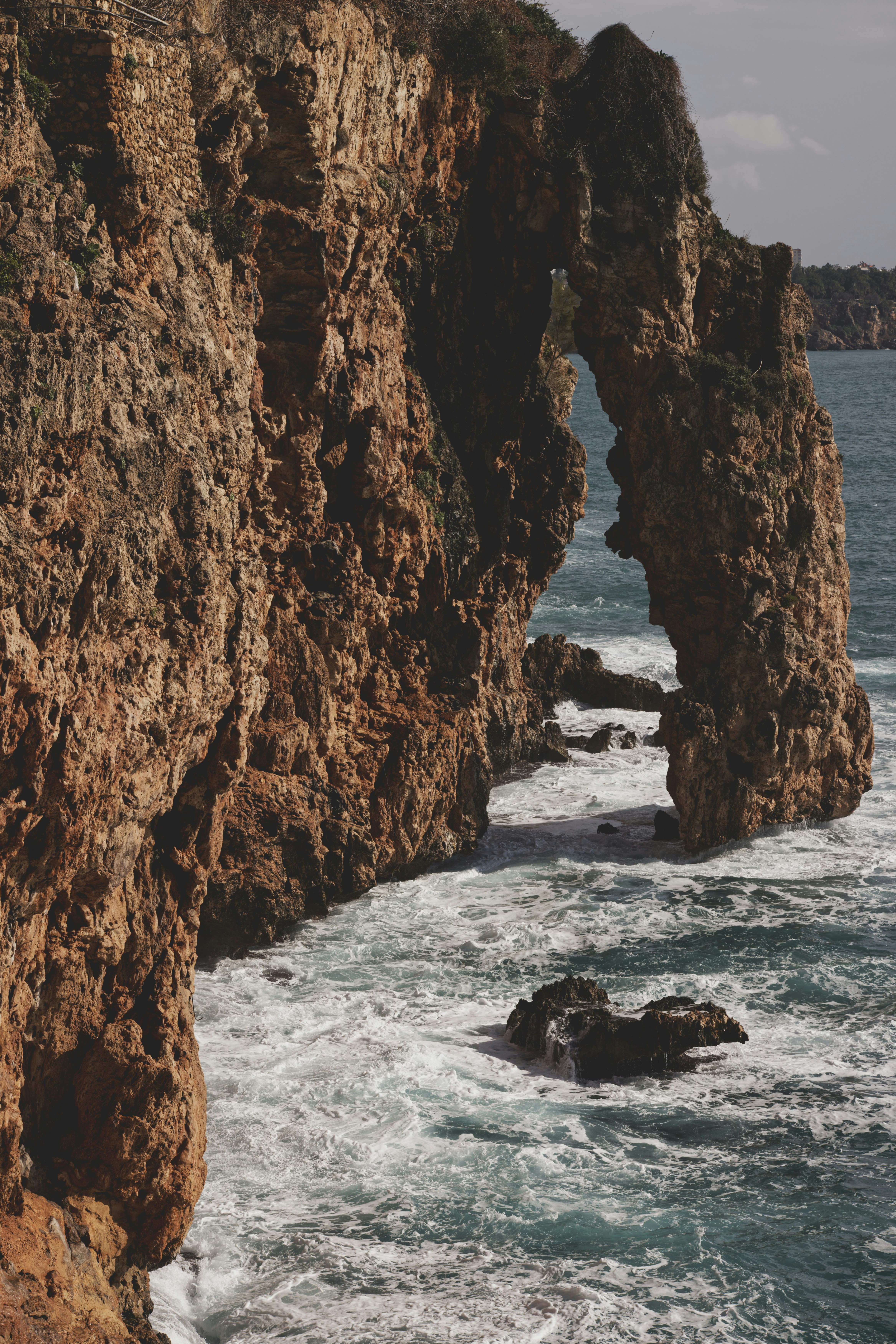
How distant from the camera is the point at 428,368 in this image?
85.6ft

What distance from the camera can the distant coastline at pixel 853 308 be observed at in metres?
187

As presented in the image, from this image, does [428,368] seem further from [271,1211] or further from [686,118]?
[271,1211]

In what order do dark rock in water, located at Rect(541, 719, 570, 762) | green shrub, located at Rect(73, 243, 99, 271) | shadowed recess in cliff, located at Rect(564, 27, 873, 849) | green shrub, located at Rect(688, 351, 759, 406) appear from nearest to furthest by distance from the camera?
green shrub, located at Rect(73, 243, 99, 271)
shadowed recess in cliff, located at Rect(564, 27, 873, 849)
green shrub, located at Rect(688, 351, 759, 406)
dark rock in water, located at Rect(541, 719, 570, 762)

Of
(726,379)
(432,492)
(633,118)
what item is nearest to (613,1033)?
(432,492)

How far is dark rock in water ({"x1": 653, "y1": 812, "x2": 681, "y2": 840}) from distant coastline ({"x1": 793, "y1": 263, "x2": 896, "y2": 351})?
170624 mm

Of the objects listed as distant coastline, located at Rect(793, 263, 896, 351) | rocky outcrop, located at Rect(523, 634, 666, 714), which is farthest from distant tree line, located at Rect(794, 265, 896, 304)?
rocky outcrop, located at Rect(523, 634, 666, 714)

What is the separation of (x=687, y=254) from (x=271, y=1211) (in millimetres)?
19710

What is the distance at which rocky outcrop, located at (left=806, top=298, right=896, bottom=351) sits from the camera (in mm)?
187375

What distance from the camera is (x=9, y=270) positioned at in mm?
10156

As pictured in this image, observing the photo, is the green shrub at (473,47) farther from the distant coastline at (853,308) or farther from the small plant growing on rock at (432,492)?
the distant coastline at (853,308)

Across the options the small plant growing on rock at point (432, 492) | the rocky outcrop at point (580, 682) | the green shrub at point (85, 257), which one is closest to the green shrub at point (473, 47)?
Result: the small plant growing on rock at point (432, 492)

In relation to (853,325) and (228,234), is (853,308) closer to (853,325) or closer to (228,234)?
(853,325)

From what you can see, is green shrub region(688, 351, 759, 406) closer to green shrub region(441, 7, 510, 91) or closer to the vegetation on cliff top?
the vegetation on cliff top

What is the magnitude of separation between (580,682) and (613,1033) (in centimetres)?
2085
